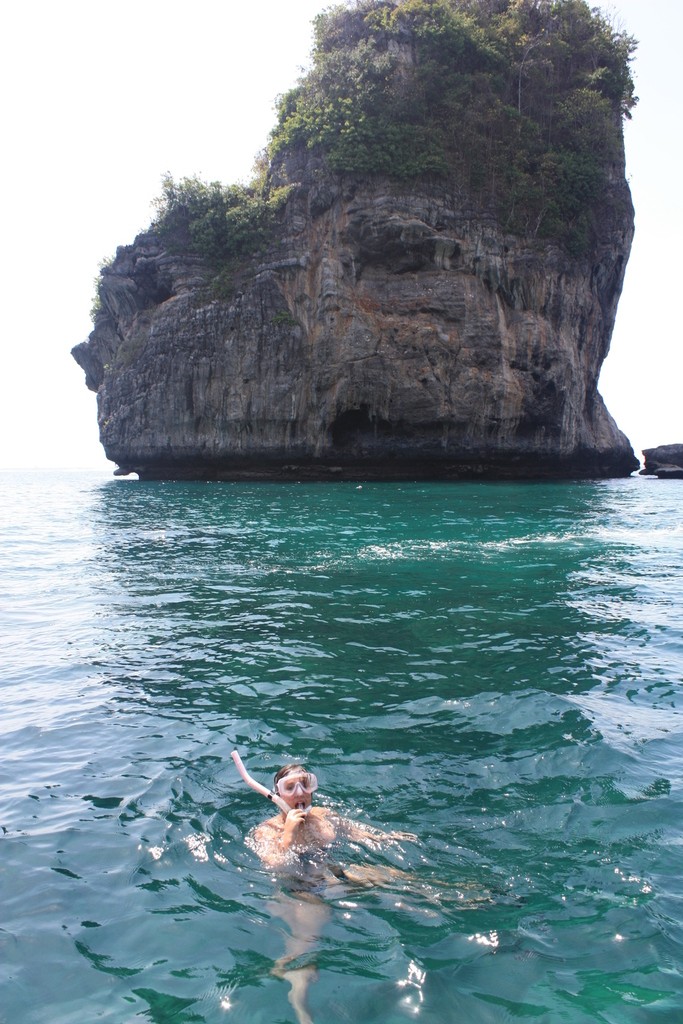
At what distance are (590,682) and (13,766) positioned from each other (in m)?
5.90

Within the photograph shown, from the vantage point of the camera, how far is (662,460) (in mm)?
51625

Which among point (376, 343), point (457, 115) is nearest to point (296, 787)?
point (376, 343)

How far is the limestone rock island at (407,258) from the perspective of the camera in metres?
34.8

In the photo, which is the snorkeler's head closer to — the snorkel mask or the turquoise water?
the snorkel mask

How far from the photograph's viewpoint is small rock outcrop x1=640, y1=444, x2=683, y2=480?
49328mm

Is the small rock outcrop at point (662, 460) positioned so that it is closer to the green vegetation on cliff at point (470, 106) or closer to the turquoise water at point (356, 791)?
the green vegetation on cliff at point (470, 106)

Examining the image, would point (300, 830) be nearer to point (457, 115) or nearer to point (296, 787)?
point (296, 787)

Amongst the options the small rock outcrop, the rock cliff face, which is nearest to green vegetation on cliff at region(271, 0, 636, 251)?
the rock cliff face

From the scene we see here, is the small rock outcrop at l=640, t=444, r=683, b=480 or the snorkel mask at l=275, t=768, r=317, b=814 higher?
the small rock outcrop at l=640, t=444, r=683, b=480

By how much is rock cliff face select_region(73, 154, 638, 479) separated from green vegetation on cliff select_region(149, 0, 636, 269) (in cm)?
127

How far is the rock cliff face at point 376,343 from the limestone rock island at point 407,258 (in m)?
0.12

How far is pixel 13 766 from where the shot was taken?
5926 mm

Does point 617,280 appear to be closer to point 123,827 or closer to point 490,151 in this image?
point 490,151

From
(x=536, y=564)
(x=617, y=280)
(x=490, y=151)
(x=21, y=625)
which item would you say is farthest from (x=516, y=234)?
(x=21, y=625)
